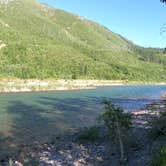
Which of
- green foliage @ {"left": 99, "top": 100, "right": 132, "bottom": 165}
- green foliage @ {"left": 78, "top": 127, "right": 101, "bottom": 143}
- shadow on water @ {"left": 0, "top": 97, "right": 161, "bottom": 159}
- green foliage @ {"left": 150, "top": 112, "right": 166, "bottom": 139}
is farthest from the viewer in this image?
shadow on water @ {"left": 0, "top": 97, "right": 161, "bottom": 159}

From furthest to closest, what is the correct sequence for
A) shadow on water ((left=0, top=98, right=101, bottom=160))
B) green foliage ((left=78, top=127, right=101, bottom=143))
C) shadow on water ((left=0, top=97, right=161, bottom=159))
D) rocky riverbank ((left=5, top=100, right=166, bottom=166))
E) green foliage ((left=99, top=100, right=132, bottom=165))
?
1. shadow on water ((left=0, top=97, right=161, bottom=159))
2. shadow on water ((left=0, top=98, right=101, bottom=160))
3. green foliage ((left=78, top=127, right=101, bottom=143))
4. green foliage ((left=99, top=100, right=132, bottom=165))
5. rocky riverbank ((left=5, top=100, right=166, bottom=166))

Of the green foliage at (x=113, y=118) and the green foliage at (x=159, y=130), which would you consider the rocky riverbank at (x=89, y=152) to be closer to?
the green foliage at (x=159, y=130)

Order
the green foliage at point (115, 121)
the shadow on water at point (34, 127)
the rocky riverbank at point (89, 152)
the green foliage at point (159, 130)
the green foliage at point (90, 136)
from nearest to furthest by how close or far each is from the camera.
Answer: the rocky riverbank at point (89, 152), the green foliage at point (115, 121), the green foliage at point (159, 130), the green foliage at point (90, 136), the shadow on water at point (34, 127)

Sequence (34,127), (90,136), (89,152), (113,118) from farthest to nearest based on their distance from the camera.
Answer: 1. (34,127)
2. (90,136)
3. (89,152)
4. (113,118)

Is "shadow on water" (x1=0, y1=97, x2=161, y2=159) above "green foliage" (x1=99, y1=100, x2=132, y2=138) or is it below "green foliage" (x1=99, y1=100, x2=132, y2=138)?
below

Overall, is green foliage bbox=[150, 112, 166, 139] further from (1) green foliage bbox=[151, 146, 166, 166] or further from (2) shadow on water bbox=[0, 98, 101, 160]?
(2) shadow on water bbox=[0, 98, 101, 160]

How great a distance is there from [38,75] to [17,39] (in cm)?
5524

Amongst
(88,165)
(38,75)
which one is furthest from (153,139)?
(38,75)

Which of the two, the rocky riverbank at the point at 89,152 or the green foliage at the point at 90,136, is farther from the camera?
the green foliage at the point at 90,136

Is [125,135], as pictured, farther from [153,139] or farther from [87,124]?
[87,124]

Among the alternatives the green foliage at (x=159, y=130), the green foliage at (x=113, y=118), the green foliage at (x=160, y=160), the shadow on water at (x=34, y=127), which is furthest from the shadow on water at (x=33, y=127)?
the green foliage at (x=160, y=160)

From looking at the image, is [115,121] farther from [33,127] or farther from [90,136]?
[33,127]

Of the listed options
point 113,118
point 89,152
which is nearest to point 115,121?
A: point 113,118

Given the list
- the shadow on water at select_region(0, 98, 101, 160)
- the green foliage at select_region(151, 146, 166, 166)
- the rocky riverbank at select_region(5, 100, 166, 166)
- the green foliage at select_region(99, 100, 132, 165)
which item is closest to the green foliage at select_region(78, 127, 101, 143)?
the rocky riverbank at select_region(5, 100, 166, 166)
